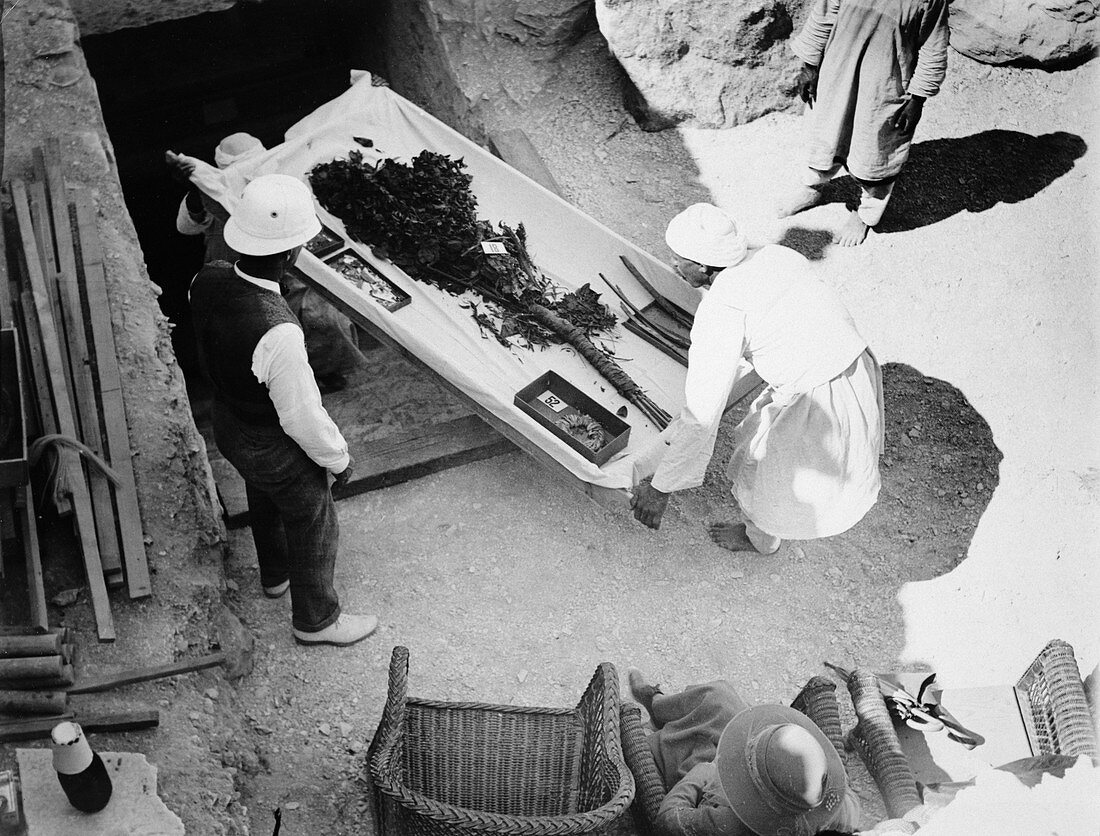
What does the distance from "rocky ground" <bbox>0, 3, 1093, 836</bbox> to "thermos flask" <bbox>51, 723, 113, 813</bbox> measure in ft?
A: 1.01

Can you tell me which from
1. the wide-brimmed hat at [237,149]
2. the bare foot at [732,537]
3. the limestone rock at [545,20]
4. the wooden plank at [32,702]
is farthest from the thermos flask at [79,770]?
the limestone rock at [545,20]

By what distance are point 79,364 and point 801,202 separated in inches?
196

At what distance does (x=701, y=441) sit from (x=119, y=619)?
8.75 feet

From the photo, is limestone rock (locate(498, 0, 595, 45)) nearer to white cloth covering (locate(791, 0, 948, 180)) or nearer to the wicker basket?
white cloth covering (locate(791, 0, 948, 180))

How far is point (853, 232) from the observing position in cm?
697

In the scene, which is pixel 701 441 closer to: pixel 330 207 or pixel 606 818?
pixel 606 818

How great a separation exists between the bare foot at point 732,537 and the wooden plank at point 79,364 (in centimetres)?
308

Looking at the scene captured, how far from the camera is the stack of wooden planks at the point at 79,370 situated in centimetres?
429

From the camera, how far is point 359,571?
5328 millimetres

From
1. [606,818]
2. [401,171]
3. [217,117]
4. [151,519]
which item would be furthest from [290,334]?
[217,117]

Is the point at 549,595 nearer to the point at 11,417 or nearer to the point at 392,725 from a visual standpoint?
the point at 392,725

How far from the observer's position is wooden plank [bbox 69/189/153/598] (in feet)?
14.2

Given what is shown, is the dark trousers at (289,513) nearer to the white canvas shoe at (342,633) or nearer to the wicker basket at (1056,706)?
the white canvas shoe at (342,633)

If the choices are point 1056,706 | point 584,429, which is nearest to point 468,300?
point 584,429
